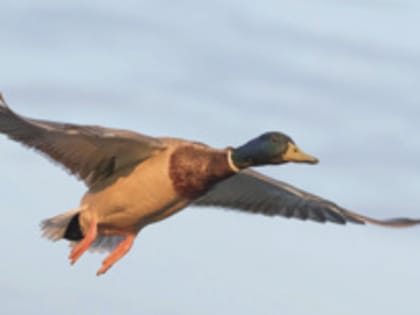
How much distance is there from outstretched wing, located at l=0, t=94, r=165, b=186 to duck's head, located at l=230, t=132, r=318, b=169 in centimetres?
98

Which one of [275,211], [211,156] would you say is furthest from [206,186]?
[275,211]

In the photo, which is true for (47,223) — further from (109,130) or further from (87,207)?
(109,130)

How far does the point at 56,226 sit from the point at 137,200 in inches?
71.6

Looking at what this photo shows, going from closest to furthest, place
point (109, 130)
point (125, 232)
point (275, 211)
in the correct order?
point (109, 130)
point (125, 232)
point (275, 211)

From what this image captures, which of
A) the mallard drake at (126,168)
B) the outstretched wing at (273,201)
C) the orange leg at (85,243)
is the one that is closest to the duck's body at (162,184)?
the mallard drake at (126,168)

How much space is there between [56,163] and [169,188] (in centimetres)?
162

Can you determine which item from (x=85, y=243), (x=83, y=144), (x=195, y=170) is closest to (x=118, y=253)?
(x=85, y=243)

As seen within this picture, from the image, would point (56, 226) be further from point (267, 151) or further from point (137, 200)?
point (267, 151)

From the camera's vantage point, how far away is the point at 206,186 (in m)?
19.3

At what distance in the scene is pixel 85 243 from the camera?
19828 millimetres

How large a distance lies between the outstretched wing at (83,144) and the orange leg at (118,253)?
0.92 m

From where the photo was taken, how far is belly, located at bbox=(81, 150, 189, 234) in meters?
19.2

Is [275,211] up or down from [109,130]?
down

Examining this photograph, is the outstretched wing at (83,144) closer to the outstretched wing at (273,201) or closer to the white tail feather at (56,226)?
the white tail feather at (56,226)
